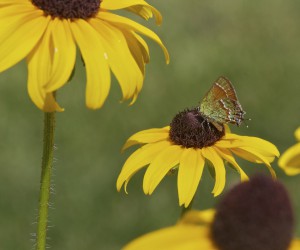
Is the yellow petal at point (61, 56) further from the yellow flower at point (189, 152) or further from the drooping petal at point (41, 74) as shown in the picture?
the yellow flower at point (189, 152)

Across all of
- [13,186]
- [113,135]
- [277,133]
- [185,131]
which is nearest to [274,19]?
[277,133]

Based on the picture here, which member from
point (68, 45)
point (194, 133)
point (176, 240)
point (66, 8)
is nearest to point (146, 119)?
point (194, 133)

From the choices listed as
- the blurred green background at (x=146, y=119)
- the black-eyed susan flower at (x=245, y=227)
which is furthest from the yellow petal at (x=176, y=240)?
the blurred green background at (x=146, y=119)

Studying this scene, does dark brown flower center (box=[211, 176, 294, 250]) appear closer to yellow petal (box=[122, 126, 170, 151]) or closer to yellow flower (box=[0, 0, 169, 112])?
yellow flower (box=[0, 0, 169, 112])

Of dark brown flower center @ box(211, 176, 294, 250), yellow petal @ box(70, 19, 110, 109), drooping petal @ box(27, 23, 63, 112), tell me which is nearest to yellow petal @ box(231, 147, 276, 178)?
yellow petal @ box(70, 19, 110, 109)

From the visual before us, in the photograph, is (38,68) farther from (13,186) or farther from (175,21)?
(175,21)

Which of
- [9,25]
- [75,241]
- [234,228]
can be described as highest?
[9,25]
